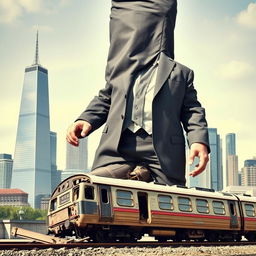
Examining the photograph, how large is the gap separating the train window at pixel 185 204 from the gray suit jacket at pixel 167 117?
1.13m

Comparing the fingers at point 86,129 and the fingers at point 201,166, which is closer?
the fingers at point 201,166

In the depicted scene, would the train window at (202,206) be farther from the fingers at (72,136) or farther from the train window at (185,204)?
the fingers at (72,136)

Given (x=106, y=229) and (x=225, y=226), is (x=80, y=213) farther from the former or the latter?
(x=225, y=226)

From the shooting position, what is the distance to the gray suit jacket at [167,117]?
14.1 metres

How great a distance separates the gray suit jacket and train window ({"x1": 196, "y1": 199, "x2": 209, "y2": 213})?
1.93 m

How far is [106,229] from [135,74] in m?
4.39

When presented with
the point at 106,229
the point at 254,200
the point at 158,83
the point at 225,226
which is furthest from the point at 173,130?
the point at 254,200

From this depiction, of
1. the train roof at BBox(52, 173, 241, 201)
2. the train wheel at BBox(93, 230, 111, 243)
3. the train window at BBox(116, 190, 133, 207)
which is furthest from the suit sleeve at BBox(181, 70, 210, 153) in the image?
the train wheel at BBox(93, 230, 111, 243)

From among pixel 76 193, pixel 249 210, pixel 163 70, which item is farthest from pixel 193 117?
pixel 249 210

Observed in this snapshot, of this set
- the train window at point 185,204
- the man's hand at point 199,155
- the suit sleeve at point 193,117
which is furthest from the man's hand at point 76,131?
the train window at point 185,204

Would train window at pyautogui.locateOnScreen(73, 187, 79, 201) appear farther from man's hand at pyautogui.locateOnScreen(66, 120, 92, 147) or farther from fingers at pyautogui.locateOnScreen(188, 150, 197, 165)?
fingers at pyautogui.locateOnScreen(188, 150, 197, 165)

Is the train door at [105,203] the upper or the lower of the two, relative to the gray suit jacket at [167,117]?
lower

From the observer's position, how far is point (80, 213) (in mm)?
13289

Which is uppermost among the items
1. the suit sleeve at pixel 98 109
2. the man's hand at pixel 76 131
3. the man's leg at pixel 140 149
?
the suit sleeve at pixel 98 109
